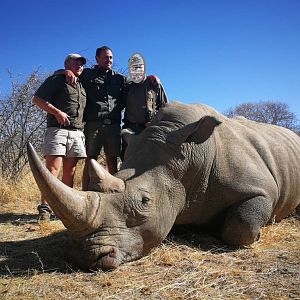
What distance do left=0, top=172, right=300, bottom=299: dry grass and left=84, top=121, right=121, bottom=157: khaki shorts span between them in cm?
154

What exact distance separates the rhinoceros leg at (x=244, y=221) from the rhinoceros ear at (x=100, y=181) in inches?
60.6

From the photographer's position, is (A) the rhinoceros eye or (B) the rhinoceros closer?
(B) the rhinoceros

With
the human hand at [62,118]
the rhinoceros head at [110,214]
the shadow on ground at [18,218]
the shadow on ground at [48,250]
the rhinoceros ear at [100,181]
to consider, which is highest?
the human hand at [62,118]

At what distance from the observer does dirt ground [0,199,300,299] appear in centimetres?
333

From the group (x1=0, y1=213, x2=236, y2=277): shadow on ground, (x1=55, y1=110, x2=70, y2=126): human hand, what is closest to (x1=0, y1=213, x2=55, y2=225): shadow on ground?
(x1=0, y1=213, x2=236, y2=277): shadow on ground

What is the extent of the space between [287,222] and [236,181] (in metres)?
1.76

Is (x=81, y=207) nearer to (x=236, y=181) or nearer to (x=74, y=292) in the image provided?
(x=74, y=292)

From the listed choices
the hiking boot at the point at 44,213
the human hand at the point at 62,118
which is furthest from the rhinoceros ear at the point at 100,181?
the hiking boot at the point at 44,213

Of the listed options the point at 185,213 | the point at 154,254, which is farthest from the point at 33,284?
the point at 185,213

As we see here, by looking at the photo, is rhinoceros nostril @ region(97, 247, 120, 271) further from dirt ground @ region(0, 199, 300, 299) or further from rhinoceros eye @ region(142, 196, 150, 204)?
rhinoceros eye @ region(142, 196, 150, 204)

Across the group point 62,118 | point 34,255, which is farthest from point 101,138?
point 34,255

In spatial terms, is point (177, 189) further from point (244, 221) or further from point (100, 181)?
point (100, 181)

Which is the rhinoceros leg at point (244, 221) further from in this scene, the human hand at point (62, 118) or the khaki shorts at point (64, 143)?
the human hand at point (62, 118)

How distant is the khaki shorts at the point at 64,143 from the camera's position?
20.4ft
